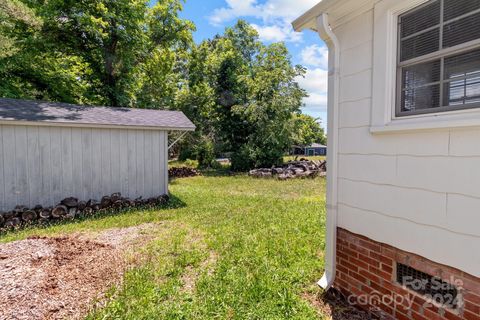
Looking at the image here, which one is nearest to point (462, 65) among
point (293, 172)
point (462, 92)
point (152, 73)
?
point (462, 92)

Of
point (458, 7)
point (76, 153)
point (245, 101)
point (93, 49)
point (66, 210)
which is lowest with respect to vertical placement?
point (66, 210)

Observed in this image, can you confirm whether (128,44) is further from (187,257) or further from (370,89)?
(370,89)

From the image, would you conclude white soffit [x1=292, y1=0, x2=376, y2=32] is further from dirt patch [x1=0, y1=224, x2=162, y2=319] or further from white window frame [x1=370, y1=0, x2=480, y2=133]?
dirt patch [x1=0, y1=224, x2=162, y2=319]

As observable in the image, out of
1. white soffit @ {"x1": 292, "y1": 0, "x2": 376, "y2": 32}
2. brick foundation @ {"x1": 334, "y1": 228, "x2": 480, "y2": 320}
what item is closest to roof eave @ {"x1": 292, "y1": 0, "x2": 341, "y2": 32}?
white soffit @ {"x1": 292, "y1": 0, "x2": 376, "y2": 32}

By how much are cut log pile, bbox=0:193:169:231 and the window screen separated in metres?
7.23

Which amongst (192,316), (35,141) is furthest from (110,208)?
(192,316)

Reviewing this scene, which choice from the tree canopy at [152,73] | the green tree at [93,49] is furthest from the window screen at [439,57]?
the green tree at [93,49]

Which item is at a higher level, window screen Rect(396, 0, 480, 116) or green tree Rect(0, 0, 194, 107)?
green tree Rect(0, 0, 194, 107)

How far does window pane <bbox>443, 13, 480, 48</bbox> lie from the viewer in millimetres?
1906

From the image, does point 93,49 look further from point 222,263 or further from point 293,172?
point 222,263

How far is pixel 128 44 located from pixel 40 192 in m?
9.35

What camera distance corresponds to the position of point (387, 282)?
252 cm

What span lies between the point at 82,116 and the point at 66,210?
2694 millimetres

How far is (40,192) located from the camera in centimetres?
681
